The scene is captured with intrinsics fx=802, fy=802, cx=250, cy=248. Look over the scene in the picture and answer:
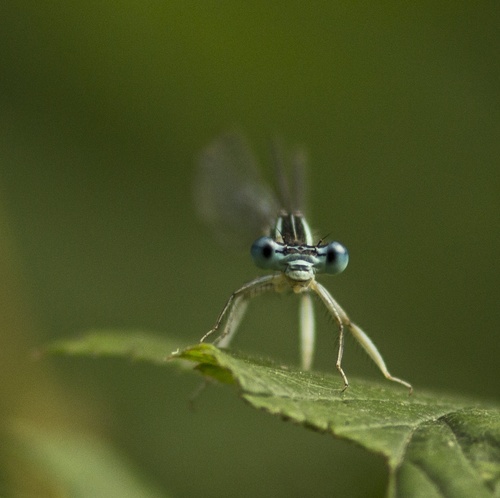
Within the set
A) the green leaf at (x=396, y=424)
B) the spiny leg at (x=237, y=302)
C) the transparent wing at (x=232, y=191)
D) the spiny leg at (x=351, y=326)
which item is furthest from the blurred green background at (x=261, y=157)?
the green leaf at (x=396, y=424)

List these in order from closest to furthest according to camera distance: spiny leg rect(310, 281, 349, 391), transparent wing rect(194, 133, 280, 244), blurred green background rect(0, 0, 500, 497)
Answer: spiny leg rect(310, 281, 349, 391)
transparent wing rect(194, 133, 280, 244)
blurred green background rect(0, 0, 500, 497)

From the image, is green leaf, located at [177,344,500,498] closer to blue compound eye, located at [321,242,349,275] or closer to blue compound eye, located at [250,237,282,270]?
blue compound eye, located at [250,237,282,270]

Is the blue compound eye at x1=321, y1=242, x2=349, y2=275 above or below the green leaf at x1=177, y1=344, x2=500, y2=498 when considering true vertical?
above

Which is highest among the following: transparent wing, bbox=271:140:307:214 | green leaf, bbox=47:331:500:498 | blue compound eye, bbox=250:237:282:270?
transparent wing, bbox=271:140:307:214

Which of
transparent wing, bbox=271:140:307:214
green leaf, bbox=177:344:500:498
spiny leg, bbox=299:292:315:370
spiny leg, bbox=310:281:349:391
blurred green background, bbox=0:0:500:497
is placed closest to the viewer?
green leaf, bbox=177:344:500:498

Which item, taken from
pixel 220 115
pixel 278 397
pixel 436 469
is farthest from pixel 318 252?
pixel 220 115

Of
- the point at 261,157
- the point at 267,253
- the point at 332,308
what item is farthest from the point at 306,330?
the point at 261,157

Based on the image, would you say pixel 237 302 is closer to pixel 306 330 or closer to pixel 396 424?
pixel 306 330

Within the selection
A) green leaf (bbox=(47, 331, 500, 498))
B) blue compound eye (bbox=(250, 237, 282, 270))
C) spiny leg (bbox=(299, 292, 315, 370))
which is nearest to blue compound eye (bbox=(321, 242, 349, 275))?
blue compound eye (bbox=(250, 237, 282, 270))
